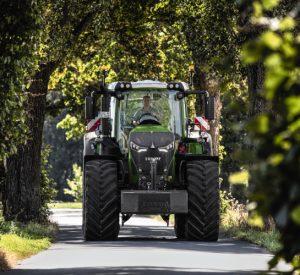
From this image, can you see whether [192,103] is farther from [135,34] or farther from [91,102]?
[91,102]

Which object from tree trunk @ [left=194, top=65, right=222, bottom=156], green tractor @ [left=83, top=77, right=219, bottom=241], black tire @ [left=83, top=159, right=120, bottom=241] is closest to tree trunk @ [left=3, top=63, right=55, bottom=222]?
green tractor @ [left=83, top=77, right=219, bottom=241]

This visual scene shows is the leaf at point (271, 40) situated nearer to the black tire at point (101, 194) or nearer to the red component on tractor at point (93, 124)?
the black tire at point (101, 194)

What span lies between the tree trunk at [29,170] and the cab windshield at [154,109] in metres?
6.82

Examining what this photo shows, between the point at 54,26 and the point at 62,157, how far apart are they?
293 ft

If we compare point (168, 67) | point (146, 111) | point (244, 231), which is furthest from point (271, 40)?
point (168, 67)

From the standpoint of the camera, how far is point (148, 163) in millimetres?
19141

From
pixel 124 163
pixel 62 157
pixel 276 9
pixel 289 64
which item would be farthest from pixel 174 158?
pixel 62 157

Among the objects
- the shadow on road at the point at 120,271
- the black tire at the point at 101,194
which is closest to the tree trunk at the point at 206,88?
the black tire at the point at 101,194

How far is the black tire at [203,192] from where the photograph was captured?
60.0 ft

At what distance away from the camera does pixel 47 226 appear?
2697 centimetres

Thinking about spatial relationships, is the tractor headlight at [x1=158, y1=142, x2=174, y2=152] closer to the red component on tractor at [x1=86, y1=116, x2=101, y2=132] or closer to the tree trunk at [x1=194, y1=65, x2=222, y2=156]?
the red component on tractor at [x1=86, y1=116, x2=101, y2=132]

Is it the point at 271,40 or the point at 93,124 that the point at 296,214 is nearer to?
the point at 271,40

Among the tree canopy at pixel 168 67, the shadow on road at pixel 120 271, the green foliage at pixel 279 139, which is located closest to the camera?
the green foliage at pixel 279 139

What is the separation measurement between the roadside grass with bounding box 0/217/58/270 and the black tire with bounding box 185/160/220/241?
9.68ft
